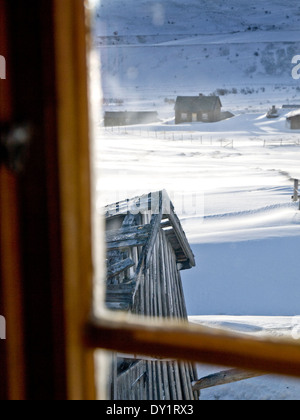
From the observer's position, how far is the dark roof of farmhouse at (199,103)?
135ft

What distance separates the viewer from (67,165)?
67 cm

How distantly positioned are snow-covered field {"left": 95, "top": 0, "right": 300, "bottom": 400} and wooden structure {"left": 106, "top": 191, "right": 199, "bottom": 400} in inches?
23.4

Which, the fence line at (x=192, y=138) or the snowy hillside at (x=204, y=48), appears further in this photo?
the snowy hillside at (x=204, y=48)

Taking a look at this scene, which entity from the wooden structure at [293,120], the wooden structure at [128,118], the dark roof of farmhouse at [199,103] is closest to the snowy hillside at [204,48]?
the dark roof of farmhouse at [199,103]

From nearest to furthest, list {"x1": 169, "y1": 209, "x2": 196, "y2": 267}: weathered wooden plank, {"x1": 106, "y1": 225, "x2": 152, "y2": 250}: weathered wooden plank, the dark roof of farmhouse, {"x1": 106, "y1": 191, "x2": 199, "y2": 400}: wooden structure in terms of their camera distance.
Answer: {"x1": 106, "y1": 191, "x2": 199, "y2": 400}: wooden structure, {"x1": 106, "y1": 225, "x2": 152, "y2": 250}: weathered wooden plank, {"x1": 169, "y1": 209, "x2": 196, "y2": 267}: weathered wooden plank, the dark roof of farmhouse

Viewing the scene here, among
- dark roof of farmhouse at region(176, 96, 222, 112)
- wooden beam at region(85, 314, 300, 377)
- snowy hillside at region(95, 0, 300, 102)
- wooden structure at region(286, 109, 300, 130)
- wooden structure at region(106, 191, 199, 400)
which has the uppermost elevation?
snowy hillside at region(95, 0, 300, 102)

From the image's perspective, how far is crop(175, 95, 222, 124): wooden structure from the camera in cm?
4159

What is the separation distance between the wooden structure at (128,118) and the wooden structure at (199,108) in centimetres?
246

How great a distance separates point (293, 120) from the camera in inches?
1332

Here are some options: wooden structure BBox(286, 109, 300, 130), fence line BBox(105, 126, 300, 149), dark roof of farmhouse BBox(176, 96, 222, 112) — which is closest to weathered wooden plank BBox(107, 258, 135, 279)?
fence line BBox(105, 126, 300, 149)

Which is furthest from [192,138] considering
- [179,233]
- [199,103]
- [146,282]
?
[146,282]

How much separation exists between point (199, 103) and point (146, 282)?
129 feet

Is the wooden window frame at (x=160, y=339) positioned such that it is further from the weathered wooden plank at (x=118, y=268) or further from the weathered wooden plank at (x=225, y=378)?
the weathered wooden plank at (x=225, y=378)

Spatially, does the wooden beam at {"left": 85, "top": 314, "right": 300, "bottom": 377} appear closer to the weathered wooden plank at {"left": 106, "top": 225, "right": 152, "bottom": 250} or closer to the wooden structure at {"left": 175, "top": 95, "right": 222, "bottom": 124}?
the weathered wooden plank at {"left": 106, "top": 225, "right": 152, "bottom": 250}
